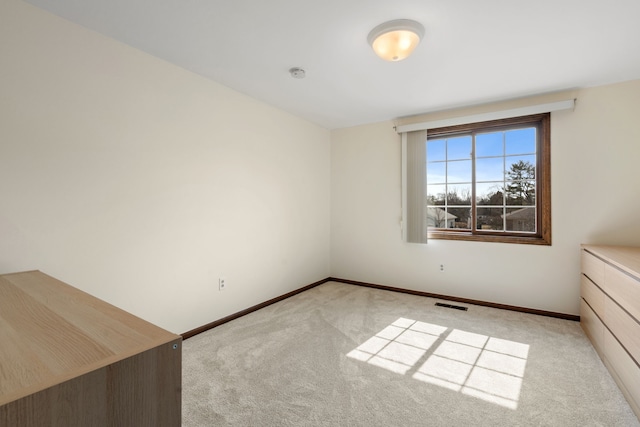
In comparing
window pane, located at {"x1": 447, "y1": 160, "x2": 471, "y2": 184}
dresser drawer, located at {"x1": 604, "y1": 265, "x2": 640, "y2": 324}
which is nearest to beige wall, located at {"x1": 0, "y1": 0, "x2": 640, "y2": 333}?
window pane, located at {"x1": 447, "y1": 160, "x2": 471, "y2": 184}

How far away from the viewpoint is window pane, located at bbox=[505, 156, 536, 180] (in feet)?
11.3

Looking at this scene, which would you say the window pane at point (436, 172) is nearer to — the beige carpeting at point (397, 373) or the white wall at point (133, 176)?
→ the beige carpeting at point (397, 373)

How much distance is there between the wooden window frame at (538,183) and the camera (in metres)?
3.24

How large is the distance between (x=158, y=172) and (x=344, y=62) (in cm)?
182

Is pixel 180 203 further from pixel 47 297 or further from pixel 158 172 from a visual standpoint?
pixel 47 297

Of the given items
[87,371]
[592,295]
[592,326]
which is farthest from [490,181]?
[87,371]

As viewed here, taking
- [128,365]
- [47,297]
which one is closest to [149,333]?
[128,365]

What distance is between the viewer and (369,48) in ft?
7.69

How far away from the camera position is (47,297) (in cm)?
133

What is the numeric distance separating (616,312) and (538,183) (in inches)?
68.5

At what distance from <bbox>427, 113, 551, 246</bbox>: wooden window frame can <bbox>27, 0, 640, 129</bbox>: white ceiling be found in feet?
1.04

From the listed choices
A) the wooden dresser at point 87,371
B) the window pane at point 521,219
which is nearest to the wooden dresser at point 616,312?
the window pane at point 521,219

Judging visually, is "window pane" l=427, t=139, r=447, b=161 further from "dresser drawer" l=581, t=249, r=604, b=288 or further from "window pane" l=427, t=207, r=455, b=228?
"dresser drawer" l=581, t=249, r=604, b=288

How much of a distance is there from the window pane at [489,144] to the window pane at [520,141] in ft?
0.23
